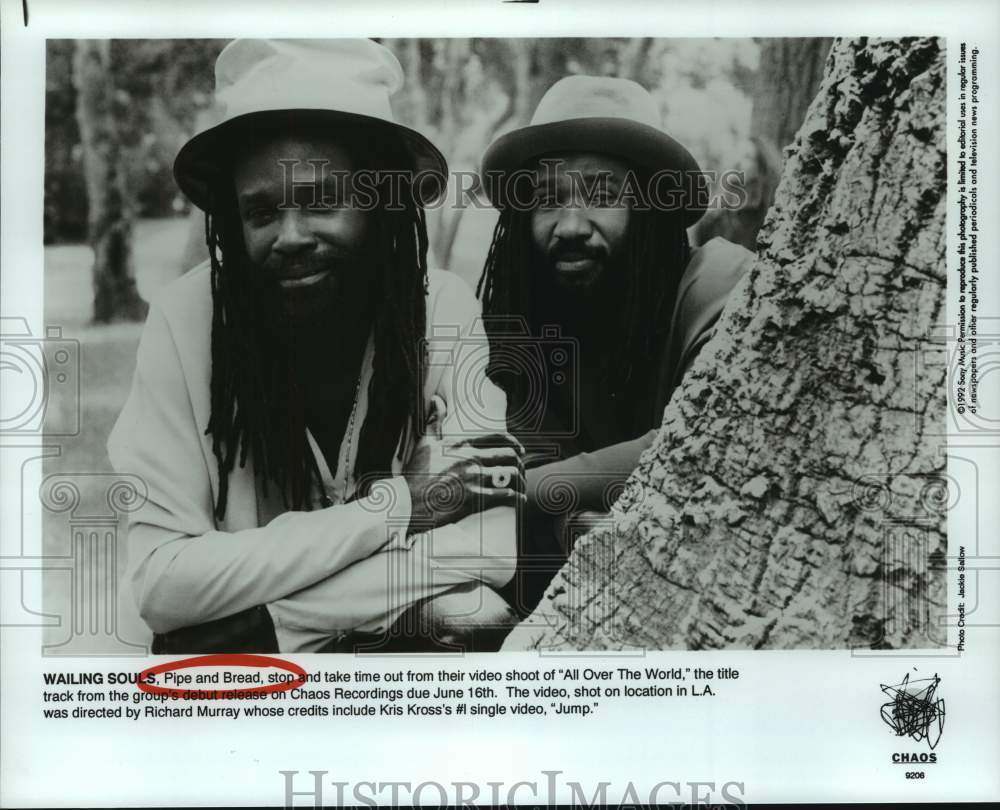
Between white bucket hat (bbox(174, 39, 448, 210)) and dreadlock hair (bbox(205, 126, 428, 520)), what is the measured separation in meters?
0.09

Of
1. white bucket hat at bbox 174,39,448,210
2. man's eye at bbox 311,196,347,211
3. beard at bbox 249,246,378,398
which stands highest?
white bucket hat at bbox 174,39,448,210

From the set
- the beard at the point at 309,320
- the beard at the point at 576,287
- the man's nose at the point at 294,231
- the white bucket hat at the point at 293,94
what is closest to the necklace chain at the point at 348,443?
the beard at the point at 309,320

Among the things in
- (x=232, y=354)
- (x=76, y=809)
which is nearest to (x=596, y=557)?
(x=232, y=354)

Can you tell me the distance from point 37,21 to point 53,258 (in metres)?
0.83

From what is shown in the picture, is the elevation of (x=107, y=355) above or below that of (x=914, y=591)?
above

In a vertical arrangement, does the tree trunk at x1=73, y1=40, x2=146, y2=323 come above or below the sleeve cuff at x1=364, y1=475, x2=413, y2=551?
above

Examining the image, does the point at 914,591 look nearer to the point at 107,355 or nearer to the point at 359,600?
the point at 359,600

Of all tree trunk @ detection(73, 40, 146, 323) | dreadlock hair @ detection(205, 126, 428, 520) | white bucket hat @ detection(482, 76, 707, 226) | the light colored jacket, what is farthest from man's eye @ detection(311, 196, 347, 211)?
tree trunk @ detection(73, 40, 146, 323)

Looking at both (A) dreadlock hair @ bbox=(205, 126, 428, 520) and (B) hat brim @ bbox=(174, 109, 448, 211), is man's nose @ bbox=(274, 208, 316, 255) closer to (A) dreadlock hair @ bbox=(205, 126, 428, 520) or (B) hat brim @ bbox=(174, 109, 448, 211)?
(A) dreadlock hair @ bbox=(205, 126, 428, 520)

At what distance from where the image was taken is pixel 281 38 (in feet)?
11.2

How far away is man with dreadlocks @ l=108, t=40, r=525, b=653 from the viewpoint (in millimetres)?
3414

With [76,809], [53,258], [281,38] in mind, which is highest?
[281,38]

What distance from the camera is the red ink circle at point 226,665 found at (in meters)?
3.43

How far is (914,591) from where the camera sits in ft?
11.4
